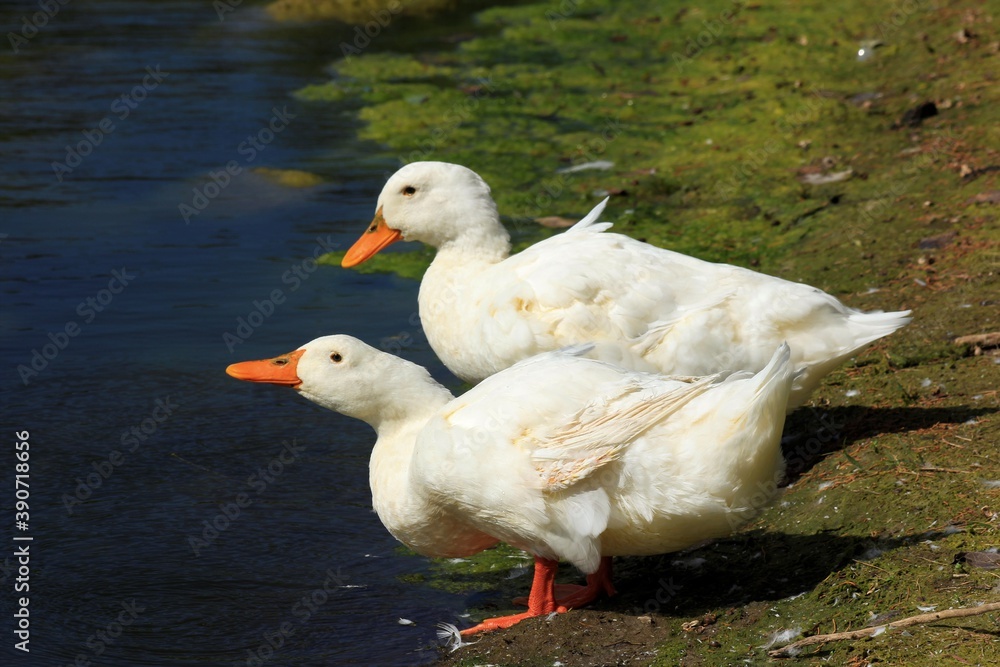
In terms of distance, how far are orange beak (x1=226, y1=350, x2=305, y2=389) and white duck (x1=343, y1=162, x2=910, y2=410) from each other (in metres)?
0.96

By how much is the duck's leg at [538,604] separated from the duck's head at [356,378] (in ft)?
2.90

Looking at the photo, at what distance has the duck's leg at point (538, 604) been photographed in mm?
4762

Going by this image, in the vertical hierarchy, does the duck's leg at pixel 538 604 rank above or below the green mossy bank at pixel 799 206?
below

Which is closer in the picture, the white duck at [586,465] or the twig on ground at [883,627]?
the twig on ground at [883,627]

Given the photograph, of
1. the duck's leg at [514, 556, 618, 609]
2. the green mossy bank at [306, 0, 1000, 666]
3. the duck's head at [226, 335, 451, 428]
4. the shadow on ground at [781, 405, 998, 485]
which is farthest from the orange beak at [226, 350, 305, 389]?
the shadow on ground at [781, 405, 998, 485]

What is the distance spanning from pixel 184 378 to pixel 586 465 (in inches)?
151

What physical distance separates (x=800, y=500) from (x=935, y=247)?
2830mm

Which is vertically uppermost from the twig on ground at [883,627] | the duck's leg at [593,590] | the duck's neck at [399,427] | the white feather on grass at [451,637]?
the duck's neck at [399,427]

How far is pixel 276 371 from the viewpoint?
5.14 m

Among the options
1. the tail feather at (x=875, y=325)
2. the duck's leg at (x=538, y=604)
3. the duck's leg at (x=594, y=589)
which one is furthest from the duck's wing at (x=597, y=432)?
the tail feather at (x=875, y=325)

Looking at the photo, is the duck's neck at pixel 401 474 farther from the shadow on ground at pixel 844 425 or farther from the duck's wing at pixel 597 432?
the shadow on ground at pixel 844 425

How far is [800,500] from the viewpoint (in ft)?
16.9

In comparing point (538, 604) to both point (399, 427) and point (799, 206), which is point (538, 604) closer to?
point (399, 427)

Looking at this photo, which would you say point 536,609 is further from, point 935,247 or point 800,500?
point 935,247
